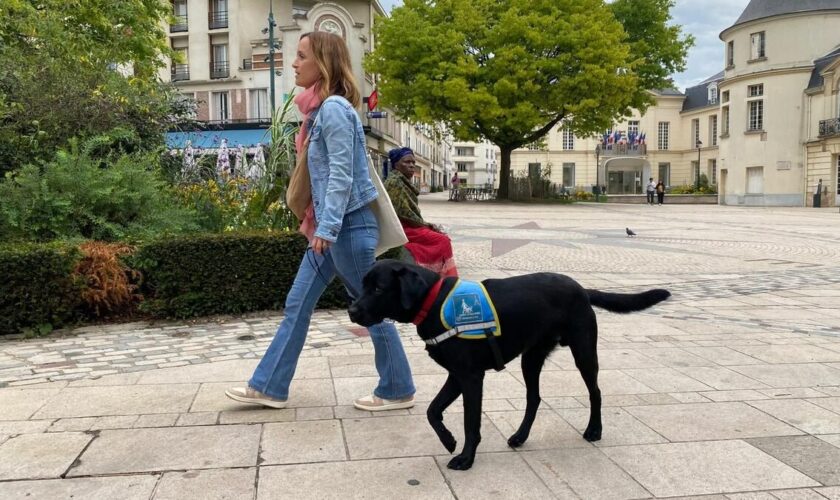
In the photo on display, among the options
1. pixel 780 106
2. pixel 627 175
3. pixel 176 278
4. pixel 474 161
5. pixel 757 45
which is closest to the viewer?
pixel 176 278

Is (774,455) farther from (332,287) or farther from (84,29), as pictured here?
(84,29)

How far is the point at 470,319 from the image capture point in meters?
3.03

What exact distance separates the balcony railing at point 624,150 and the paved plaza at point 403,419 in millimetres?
56254

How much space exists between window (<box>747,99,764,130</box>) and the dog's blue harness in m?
44.1

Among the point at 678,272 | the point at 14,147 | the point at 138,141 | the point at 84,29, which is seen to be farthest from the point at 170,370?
the point at 84,29

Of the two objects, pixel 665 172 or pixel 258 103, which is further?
pixel 665 172

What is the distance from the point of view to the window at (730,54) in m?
42.9

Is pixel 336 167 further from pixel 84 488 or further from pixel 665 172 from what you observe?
pixel 665 172

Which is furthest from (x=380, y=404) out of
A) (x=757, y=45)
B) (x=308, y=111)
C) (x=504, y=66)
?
(x=757, y=45)

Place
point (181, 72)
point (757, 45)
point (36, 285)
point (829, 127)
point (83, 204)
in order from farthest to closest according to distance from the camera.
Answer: point (181, 72), point (757, 45), point (829, 127), point (83, 204), point (36, 285)

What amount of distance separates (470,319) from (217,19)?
148ft

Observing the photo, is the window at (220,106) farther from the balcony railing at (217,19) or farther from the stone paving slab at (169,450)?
the stone paving slab at (169,450)

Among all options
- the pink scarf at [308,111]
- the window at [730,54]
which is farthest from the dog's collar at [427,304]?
the window at [730,54]

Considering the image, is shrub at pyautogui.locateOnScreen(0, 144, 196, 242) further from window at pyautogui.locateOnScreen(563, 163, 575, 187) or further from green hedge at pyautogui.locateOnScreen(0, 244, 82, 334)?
window at pyautogui.locateOnScreen(563, 163, 575, 187)
